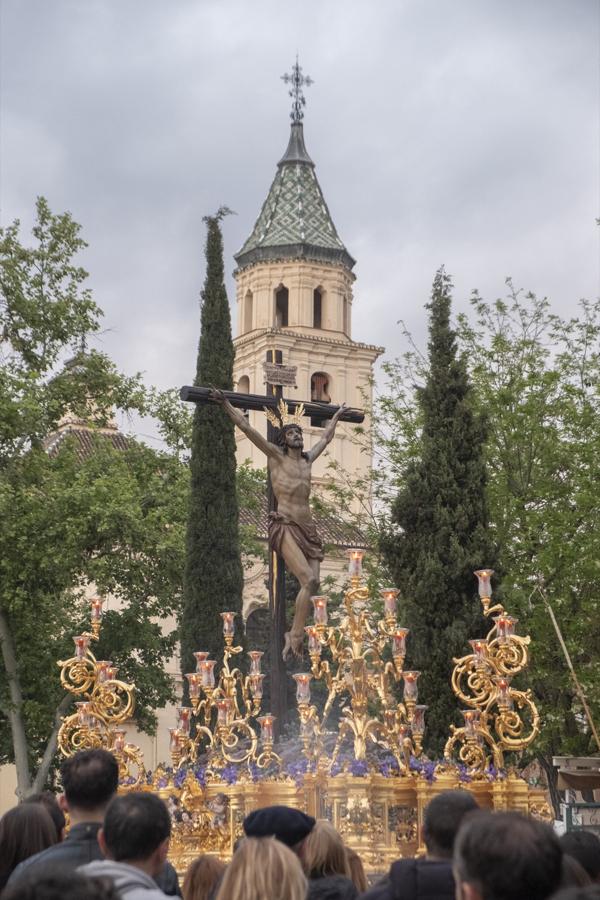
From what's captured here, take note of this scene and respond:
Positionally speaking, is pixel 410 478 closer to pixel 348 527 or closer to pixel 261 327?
pixel 348 527

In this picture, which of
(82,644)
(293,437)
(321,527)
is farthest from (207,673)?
(321,527)

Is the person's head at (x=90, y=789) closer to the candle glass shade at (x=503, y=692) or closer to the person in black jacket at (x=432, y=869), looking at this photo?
the person in black jacket at (x=432, y=869)

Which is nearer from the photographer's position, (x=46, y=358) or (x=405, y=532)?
(x=405, y=532)

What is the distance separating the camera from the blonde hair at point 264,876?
14.5 ft

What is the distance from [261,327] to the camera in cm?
6078

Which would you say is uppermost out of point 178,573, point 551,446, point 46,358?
point 46,358

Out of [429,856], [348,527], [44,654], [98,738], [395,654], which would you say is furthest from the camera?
[348,527]

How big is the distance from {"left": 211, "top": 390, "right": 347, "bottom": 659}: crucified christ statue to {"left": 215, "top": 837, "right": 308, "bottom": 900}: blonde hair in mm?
10192

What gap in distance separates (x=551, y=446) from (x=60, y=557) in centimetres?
939

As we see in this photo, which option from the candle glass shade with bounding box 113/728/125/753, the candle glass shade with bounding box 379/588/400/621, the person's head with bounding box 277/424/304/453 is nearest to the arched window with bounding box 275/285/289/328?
the person's head with bounding box 277/424/304/453

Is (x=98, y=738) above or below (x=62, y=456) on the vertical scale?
below

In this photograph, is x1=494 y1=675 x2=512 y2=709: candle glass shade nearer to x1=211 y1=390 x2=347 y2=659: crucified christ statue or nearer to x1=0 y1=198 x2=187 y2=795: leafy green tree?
x1=211 y1=390 x2=347 y2=659: crucified christ statue

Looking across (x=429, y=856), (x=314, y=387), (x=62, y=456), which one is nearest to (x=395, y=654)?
(x=429, y=856)

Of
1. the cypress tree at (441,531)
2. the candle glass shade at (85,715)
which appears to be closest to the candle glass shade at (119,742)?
the candle glass shade at (85,715)
